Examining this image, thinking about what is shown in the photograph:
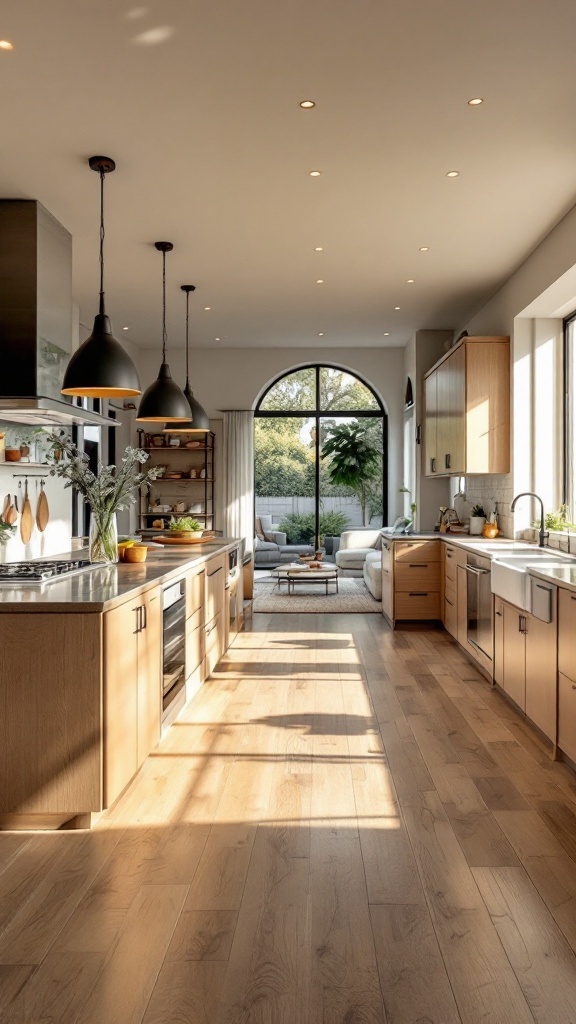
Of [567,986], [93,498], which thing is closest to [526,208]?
[93,498]

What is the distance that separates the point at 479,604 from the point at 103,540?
8.57ft

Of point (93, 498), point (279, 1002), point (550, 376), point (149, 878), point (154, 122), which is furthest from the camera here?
point (550, 376)

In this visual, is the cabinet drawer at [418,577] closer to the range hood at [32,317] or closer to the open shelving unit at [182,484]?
the range hood at [32,317]

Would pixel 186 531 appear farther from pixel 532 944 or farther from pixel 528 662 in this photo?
pixel 532 944

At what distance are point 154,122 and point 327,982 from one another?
3561 millimetres

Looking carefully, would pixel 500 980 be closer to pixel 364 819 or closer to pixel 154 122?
pixel 364 819

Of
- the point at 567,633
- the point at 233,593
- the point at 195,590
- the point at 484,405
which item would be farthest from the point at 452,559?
the point at 567,633

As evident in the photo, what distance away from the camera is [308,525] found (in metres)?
11.3

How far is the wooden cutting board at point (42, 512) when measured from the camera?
4918mm

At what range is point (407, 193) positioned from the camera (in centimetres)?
459

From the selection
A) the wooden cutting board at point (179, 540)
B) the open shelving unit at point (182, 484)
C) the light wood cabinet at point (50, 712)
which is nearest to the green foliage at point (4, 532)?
the light wood cabinet at point (50, 712)

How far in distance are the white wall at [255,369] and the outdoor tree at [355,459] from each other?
2.39 feet

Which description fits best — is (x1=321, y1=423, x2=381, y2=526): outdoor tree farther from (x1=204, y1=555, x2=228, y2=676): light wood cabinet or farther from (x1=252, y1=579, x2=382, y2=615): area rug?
(x1=204, y1=555, x2=228, y2=676): light wood cabinet

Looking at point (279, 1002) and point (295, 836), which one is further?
point (295, 836)
